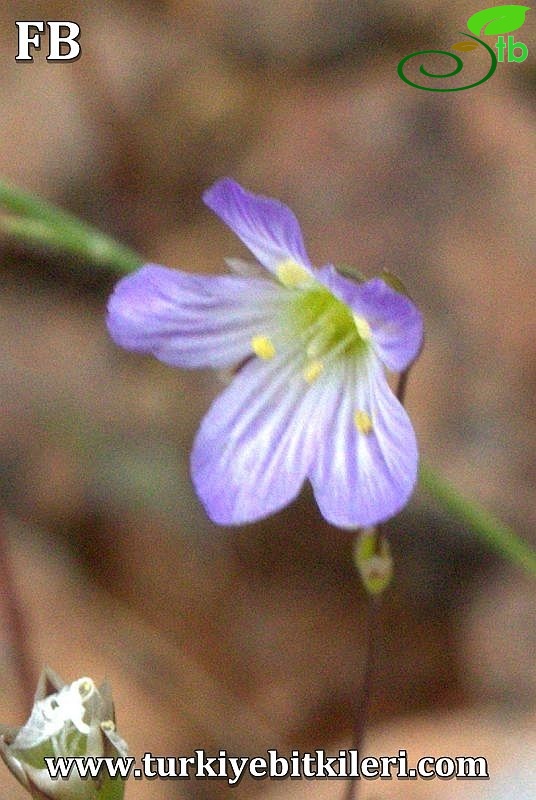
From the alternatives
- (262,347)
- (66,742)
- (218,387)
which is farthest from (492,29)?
(66,742)

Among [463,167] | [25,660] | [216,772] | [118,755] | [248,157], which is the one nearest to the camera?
[118,755]

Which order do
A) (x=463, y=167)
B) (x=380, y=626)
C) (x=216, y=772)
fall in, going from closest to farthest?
(x=216, y=772), (x=380, y=626), (x=463, y=167)

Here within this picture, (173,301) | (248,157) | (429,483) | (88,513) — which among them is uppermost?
(248,157)

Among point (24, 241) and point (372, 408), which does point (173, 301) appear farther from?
point (24, 241)

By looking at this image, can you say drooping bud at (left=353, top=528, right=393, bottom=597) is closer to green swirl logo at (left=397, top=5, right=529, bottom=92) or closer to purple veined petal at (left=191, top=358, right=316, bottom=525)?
purple veined petal at (left=191, top=358, right=316, bottom=525)

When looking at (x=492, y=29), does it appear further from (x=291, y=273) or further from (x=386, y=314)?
(x=386, y=314)

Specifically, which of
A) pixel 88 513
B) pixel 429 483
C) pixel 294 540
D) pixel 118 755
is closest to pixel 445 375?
pixel 294 540

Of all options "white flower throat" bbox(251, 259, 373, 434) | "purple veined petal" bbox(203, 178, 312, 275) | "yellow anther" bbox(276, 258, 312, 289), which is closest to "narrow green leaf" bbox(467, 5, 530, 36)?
"white flower throat" bbox(251, 259, 373, 434)
